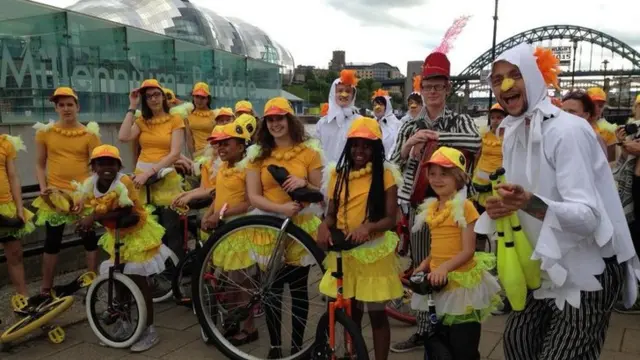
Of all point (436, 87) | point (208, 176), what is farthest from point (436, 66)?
point (208, 176)

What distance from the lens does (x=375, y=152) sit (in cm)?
304

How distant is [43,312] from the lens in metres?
4.05

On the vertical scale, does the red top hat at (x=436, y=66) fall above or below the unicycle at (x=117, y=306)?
above

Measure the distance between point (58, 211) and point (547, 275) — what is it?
3.89 meters

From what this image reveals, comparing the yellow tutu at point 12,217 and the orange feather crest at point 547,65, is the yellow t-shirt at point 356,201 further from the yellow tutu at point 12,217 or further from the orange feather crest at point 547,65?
the yellow tutu at point 12,217

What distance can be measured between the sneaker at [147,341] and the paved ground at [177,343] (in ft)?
0.14

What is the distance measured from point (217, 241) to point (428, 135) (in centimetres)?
153

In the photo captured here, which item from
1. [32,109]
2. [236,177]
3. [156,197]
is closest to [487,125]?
[236,177]

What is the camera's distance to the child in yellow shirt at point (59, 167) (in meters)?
4.49

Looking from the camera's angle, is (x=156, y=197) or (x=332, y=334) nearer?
(x=332, y=334)

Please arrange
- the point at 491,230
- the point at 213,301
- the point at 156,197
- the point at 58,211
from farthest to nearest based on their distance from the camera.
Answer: the point at 156,197 < the point at 58,211 < the point at 213,301 < the point at 491,230

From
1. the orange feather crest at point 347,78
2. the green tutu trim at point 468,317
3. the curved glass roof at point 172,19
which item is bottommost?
the green tutu trim at point 468,317

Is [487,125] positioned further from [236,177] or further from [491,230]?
[491,230]

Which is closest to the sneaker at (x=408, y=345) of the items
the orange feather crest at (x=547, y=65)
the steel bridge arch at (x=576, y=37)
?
the orange feather crest at (x=547, y=65)
